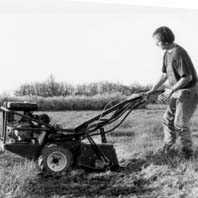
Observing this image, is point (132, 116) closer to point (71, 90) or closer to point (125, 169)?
point (71, 90)

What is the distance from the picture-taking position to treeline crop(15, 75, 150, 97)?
794 cm

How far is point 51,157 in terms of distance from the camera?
4207mm

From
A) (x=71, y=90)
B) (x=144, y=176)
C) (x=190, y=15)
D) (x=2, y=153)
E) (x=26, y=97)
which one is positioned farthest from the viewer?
(x=71, y=90)

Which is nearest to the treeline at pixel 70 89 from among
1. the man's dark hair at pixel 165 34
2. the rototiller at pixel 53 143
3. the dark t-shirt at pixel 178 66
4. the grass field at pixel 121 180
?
the grass field at pixel 121 180

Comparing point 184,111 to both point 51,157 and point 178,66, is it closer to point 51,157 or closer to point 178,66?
point 178,66

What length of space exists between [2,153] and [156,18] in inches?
102

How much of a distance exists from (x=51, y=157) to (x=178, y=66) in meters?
1.58

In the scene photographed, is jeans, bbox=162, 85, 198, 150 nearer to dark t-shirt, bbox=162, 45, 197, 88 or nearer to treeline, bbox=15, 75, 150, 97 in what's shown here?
dark t-shirt, bbox=162, 45, 197, 88

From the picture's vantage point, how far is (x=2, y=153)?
508 cm

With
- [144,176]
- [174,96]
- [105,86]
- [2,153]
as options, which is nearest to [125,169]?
[144,176]

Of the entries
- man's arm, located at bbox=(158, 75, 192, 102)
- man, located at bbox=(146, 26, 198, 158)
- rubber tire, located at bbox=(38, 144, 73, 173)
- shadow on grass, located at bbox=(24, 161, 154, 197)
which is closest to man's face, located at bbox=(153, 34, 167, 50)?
man, located at bbox=(146, 26, 198, 158)

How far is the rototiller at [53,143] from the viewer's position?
4.22m

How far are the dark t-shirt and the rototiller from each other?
1.26ft

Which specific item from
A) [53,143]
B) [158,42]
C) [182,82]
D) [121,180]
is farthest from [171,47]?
[53,143]
